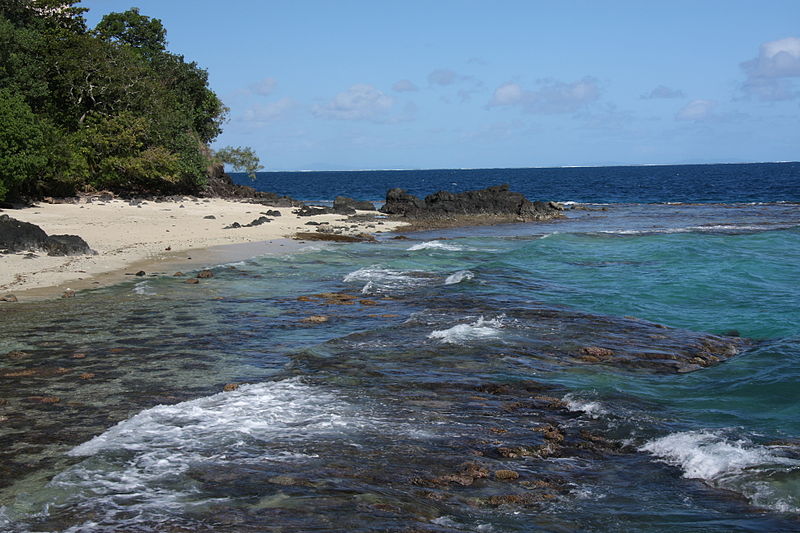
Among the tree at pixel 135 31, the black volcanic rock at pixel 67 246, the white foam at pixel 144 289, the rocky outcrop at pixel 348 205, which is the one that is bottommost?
the white foam at pixel 144 289

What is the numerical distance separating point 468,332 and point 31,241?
499 inches

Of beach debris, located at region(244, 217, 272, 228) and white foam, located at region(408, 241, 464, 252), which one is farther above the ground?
beach debris, located at region(244, 217, 272, 228)

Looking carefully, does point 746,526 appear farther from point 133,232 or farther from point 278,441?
point 133,232

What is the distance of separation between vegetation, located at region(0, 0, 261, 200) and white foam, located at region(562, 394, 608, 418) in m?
24.9

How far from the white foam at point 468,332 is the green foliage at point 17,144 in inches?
843

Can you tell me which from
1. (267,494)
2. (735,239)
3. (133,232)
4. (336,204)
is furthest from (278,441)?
(336,204)

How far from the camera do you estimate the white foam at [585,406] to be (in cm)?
826

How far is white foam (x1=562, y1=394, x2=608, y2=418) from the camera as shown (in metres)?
8.26

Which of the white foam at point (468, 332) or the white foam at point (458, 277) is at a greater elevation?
the white foam at point (458, 277)

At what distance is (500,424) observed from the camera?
7844 mm

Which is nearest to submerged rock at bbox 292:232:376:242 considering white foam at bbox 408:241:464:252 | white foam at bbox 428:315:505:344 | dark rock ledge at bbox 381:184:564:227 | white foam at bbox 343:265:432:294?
white foam at bbox 408:241:464:252

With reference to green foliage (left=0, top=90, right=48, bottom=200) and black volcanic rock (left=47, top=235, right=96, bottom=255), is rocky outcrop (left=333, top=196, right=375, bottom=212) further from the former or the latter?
black volcanic rock (left=47, top=235, right=96, bottom=255)

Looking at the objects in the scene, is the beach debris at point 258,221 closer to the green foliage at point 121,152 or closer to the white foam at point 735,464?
the green foliage at point 121,152

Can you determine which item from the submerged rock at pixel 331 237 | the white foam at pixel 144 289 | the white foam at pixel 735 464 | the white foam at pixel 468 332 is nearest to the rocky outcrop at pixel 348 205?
the submerged rock at pixel 331 237
